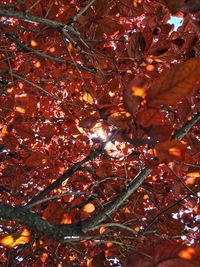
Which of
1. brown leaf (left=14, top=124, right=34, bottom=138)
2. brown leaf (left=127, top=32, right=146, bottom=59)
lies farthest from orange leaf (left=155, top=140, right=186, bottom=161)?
brown leaf (left=14, top=124, right=34, bottom=138)

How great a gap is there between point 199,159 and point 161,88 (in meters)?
1.78

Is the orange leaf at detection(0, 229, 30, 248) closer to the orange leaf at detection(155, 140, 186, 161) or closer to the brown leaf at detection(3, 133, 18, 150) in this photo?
the brown leaf at detection(3, 133, 18, 150)

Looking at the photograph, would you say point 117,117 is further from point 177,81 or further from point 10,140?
point 10,140

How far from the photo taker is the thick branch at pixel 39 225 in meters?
1.77

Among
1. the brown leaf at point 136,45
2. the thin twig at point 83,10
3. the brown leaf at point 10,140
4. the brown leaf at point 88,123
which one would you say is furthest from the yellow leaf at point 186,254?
the brown leaf at point 10,140

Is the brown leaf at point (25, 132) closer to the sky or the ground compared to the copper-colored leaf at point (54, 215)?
closer to the sky

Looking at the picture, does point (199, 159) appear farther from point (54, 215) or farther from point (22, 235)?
point (22, 235)

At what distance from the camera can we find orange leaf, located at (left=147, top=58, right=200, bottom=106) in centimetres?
67

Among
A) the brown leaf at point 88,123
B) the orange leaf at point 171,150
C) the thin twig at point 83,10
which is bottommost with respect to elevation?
the orange leaf at point 171,150

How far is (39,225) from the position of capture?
176 centimetres

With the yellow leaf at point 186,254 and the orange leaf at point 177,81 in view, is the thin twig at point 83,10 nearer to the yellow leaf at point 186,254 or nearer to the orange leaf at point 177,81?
the orange leaf at point 177,81

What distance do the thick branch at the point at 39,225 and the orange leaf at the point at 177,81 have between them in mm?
1311

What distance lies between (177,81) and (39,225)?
4.51 feet

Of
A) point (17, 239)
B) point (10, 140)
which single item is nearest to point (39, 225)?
point (17, 239)
